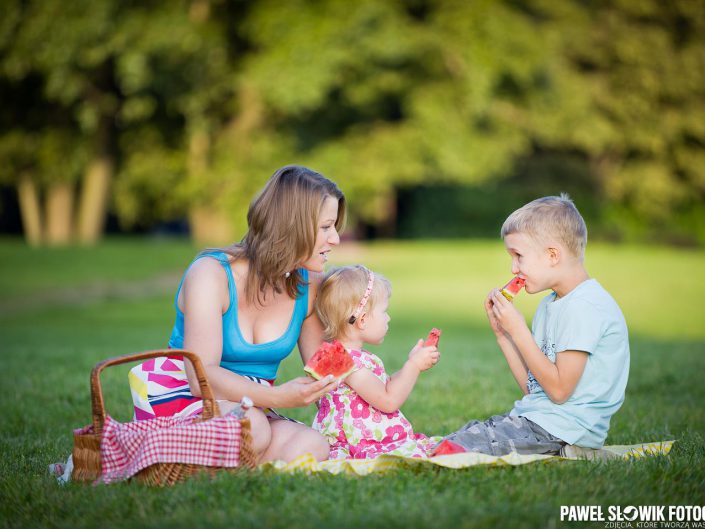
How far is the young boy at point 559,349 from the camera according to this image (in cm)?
411

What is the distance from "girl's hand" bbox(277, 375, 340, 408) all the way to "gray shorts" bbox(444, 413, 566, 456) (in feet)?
2.75

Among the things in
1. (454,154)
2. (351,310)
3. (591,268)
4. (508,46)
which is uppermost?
(508,46)

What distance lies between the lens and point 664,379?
738 centimetres

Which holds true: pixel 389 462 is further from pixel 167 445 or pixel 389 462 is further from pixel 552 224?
pixel 552 224

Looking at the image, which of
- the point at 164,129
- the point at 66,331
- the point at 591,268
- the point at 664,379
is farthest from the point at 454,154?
the point at 664,379

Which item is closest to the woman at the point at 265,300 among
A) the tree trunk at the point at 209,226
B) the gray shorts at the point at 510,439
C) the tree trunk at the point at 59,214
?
the gray shorts at the point at 510,439

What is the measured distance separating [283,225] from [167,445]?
4.15 feet

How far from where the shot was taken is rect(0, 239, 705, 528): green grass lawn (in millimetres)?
3293

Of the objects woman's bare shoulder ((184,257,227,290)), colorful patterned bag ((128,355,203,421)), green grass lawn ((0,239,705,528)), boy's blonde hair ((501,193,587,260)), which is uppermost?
boy's blonde hair ((501,193,587,260))

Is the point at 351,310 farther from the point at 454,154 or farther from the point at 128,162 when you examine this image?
the point at 128,162

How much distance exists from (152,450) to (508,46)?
2115cm

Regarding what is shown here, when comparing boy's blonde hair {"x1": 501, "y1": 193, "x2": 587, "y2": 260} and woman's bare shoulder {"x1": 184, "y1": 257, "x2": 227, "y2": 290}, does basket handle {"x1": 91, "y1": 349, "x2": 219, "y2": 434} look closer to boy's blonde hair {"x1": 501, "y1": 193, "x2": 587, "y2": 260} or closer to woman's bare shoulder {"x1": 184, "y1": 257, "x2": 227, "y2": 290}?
woman's bare shoulder {"x1": 184, "y1": 257, "x2": 227, "y2": 290}

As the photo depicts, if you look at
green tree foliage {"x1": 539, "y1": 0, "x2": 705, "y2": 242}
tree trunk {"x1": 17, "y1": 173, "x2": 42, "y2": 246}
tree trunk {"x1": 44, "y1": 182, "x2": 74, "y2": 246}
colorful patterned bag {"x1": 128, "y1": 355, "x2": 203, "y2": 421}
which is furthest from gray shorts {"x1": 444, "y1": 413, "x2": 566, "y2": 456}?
green tree foliage {"x1": 539, "y1": 0, "x2": 705, "y2": 242}

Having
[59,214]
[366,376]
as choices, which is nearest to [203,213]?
[59,214]
